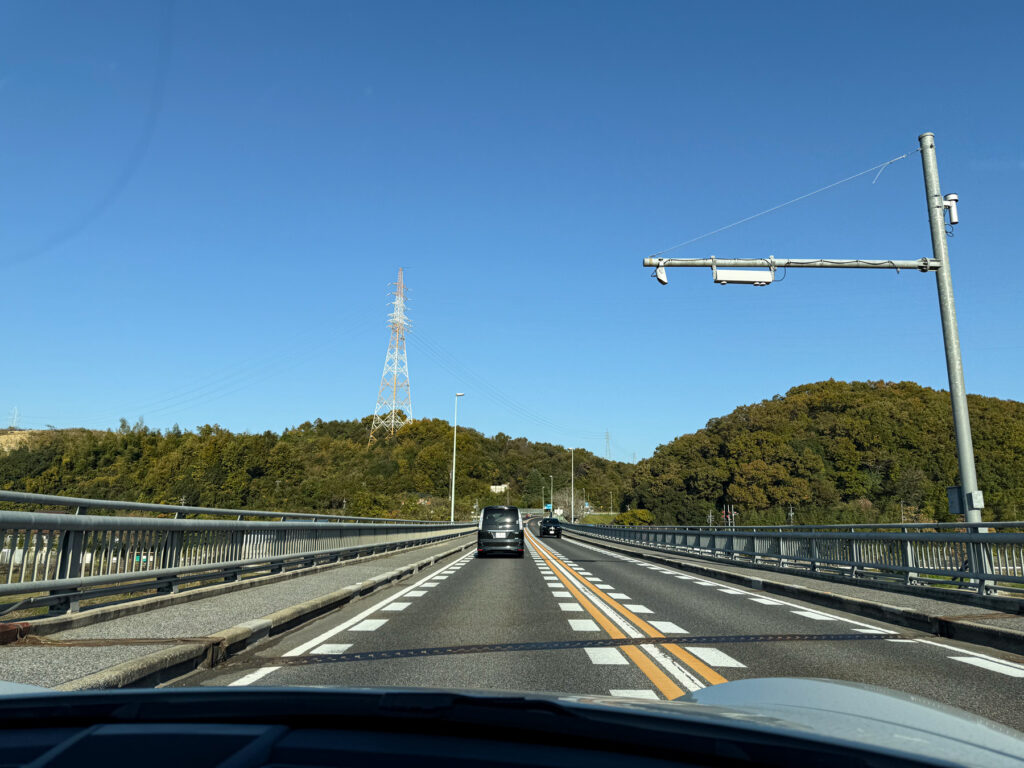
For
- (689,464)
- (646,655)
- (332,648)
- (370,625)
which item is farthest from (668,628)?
(689,464)

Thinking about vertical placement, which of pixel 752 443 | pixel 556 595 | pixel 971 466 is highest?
pixel 752 443

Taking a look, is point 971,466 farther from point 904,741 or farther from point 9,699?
point 9,699

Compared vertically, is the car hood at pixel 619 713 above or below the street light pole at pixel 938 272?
below

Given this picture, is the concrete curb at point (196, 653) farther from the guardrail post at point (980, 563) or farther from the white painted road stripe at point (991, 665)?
the guardrail post at point (980, 563)

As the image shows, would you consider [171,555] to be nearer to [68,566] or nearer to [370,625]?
[68,566]

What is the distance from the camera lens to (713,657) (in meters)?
7.73

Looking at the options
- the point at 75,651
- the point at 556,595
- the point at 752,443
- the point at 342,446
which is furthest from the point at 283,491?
the point at 75,651

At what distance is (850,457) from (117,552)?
110255mm

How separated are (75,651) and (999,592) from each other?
12.6 m

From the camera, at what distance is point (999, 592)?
482 inches

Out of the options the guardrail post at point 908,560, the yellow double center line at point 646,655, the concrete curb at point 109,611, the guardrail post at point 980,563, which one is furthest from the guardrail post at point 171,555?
the guardrail post at point 908,560

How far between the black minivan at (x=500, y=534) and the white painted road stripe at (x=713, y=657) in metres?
22.8

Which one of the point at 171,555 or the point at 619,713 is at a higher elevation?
the point at 171,555

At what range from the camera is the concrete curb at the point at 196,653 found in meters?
5.42
